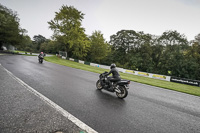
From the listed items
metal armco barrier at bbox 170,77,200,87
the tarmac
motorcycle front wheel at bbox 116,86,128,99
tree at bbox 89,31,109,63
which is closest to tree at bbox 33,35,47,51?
tree at bbox 89,31,109,63

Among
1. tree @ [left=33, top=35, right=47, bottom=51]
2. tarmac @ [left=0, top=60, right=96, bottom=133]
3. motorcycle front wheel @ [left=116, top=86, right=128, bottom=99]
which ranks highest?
tree @ [left=33, top=35, right=47, bottom=51]

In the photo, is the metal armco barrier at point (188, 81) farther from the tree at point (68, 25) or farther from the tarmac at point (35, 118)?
the tree at point (68, 25)

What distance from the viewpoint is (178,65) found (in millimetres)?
29844

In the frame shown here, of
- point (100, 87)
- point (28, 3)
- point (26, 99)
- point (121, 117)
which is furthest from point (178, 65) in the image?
point (28, 3)

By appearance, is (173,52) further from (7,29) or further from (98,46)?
(7,29)

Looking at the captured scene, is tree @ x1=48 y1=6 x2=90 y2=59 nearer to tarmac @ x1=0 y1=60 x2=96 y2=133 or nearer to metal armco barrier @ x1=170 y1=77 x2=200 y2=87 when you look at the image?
metal armco barrier @ x1=170 y1=77 x2=200 y2=87

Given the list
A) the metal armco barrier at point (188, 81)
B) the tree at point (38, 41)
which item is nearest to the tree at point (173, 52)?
the metal armco barrier at point (188, 81)

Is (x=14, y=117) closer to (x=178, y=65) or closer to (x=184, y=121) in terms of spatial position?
(x=184, y=121)

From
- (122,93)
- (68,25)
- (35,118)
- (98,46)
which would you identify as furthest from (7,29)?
(122,93)

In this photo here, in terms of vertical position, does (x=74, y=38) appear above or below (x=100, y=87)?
above

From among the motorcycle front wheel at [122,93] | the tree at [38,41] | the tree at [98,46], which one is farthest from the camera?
the tree at [38,41]

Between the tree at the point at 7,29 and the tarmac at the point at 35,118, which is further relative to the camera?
the tree at the point at 7,29

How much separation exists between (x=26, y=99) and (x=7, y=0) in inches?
2557

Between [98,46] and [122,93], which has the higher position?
[98,46]
